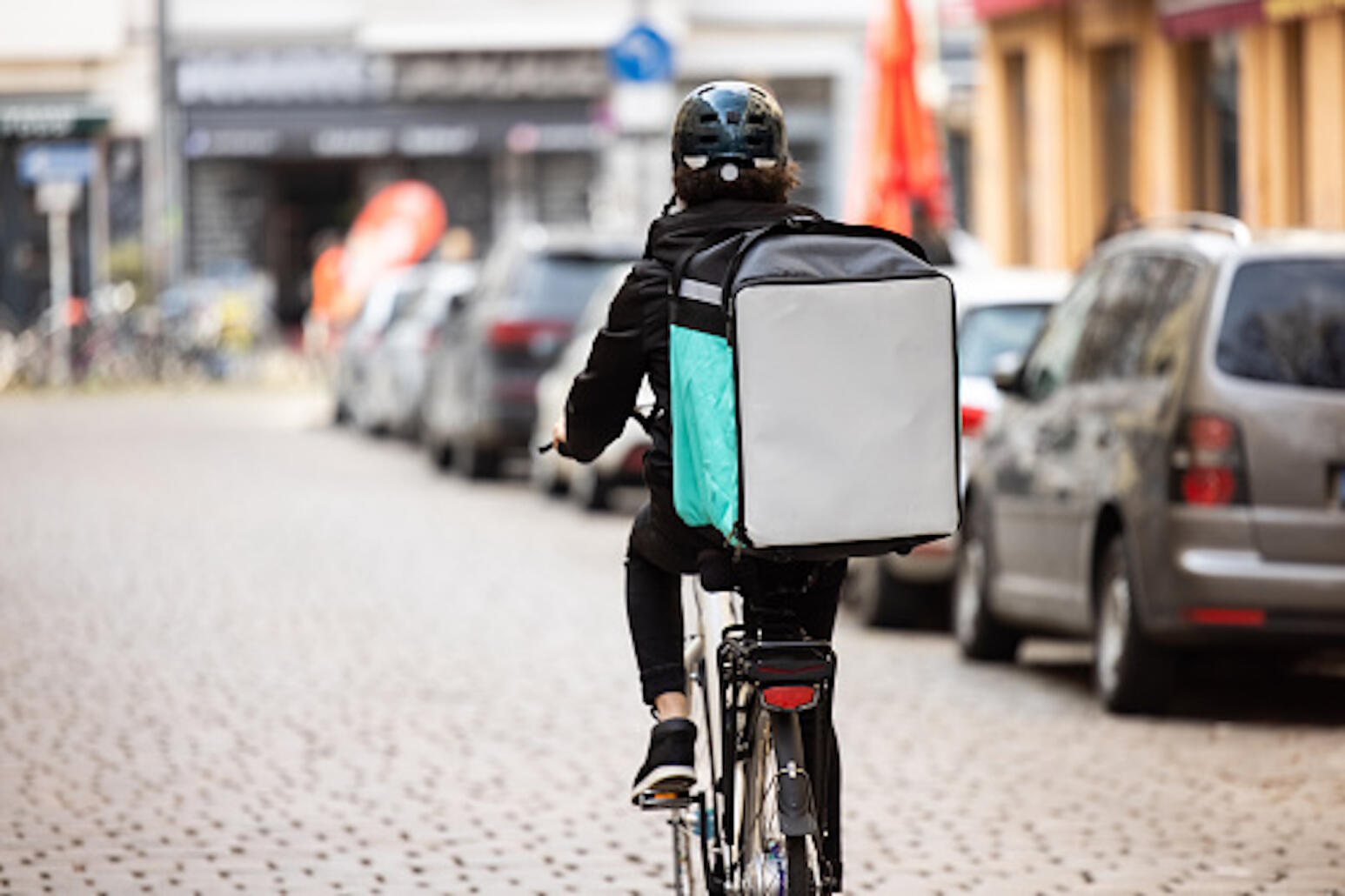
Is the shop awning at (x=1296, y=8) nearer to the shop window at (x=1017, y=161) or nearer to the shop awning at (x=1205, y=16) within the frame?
the shop awning at (x=1205, y=16)

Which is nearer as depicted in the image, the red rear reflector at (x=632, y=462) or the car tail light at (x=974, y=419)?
the car tail light at (x=974, y=419)

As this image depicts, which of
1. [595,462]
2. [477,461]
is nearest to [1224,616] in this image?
[595,462]

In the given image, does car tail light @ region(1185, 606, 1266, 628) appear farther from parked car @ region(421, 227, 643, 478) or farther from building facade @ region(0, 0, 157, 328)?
building facade @ region(0, 0, 157, 328)

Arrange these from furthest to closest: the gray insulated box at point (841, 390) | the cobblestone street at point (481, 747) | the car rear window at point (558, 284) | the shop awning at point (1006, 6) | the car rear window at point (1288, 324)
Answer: the shop awning at point (1006, 6), the car rear window at point (558, 284), the car rear window at point (1288, 324), the cobblestone street at point (481, 747), the gray insulated box at point (841, 390)

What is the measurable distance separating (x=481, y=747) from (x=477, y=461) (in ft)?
48.7

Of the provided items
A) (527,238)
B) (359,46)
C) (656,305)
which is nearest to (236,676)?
(656,305)

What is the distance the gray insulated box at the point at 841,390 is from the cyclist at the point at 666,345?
0.30 metres

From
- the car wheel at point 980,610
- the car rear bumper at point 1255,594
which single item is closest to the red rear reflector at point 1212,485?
the car rear bumper at point 1255,594

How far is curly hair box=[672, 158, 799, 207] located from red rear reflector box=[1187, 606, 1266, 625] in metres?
4.94

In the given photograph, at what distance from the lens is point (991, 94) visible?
33.8 metres

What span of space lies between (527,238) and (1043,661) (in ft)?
38.4

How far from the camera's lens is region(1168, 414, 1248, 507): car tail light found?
10930mm

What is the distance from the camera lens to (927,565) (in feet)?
47.0

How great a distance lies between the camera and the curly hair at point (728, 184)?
6.30m
